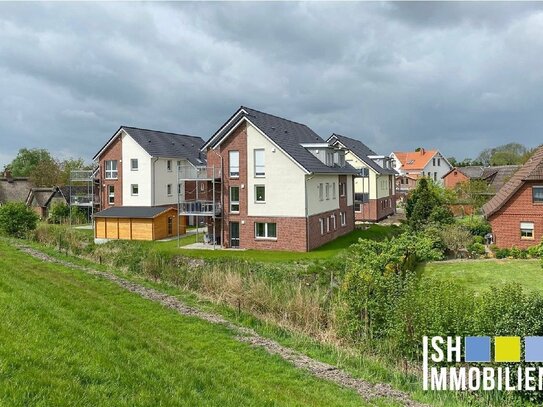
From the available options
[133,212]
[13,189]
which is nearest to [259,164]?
[133,212]

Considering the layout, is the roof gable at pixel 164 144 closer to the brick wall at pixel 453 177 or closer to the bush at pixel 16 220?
the bush at pixel 16 220

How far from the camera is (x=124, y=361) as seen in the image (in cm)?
740

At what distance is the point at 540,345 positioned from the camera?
886 centimetres

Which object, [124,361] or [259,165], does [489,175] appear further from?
[124,361]

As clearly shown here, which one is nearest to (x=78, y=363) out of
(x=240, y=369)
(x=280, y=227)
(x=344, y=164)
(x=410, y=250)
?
(x=240, y=369)

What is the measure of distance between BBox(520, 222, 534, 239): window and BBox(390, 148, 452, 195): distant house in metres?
49.6

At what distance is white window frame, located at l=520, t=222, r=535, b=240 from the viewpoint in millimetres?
28609

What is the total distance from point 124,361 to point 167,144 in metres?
40.4

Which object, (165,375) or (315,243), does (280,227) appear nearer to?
(315,243)

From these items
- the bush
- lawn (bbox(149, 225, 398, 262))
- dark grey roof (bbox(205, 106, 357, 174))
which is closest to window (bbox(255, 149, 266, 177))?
dark grey roof (bbox(205, 106, 357, 174))

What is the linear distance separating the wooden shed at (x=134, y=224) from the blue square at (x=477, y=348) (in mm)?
30118

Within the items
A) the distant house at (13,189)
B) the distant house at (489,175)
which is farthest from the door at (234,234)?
the distant house at (13,189)

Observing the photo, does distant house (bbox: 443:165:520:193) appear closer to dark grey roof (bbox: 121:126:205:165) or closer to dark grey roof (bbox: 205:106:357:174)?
dark grey roof (bbox: 205:106:357:174)

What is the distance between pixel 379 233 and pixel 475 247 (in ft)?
37.4
